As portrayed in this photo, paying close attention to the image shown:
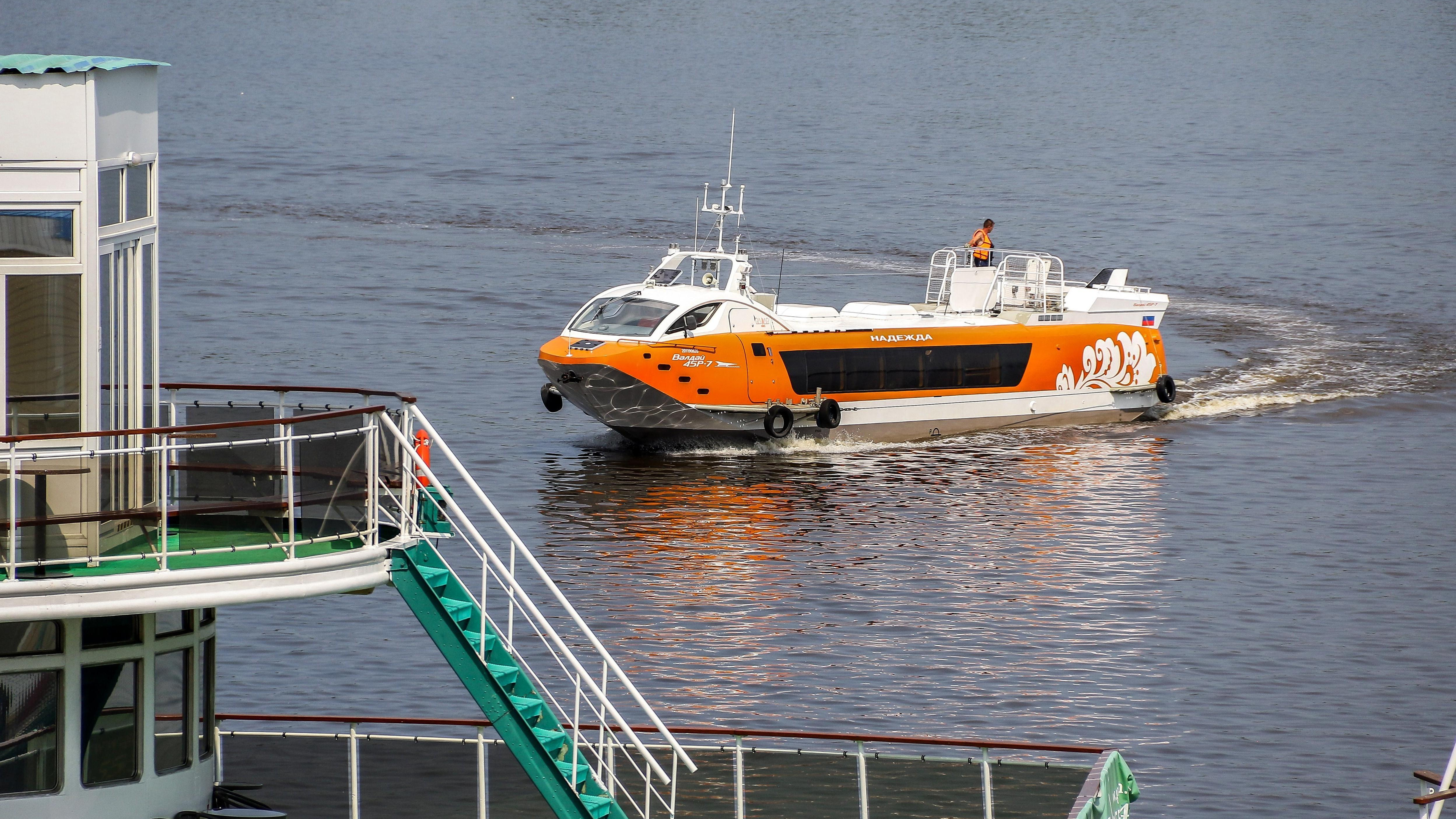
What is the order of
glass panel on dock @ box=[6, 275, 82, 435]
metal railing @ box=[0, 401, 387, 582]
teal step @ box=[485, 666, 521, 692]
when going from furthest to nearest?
1. teal step @ box=[485, 666, 521, 692]
2. glass panel on dock @ box=[6, 275, 82, 435]
3. metal railing @ box=[0, 401, 387, 582]

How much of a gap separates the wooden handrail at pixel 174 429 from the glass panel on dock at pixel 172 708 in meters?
1.43

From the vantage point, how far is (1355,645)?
28.1 metres

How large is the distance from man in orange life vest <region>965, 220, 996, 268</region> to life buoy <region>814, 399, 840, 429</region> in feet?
20.4

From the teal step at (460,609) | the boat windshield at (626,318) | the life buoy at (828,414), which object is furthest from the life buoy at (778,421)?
the teal step at (460,609)

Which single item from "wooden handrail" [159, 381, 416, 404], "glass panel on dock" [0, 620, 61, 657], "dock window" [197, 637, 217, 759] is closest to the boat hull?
"wooden handrail" [159, 381, 416, 404]

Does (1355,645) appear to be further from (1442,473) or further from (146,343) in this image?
(146,343)

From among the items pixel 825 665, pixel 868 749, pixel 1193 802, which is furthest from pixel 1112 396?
pixel 868 749

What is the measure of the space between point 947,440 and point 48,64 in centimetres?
3231

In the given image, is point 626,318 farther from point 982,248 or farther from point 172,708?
point 172,708

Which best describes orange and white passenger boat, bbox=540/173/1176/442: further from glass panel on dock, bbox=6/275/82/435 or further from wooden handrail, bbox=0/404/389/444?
glass panel on dock, bbox=6/275/82/435

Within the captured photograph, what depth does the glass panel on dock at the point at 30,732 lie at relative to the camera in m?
10.9

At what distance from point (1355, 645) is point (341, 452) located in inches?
816

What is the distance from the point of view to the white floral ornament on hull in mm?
43000

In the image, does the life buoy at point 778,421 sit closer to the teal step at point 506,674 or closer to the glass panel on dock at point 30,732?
the teal step at point 506,674
